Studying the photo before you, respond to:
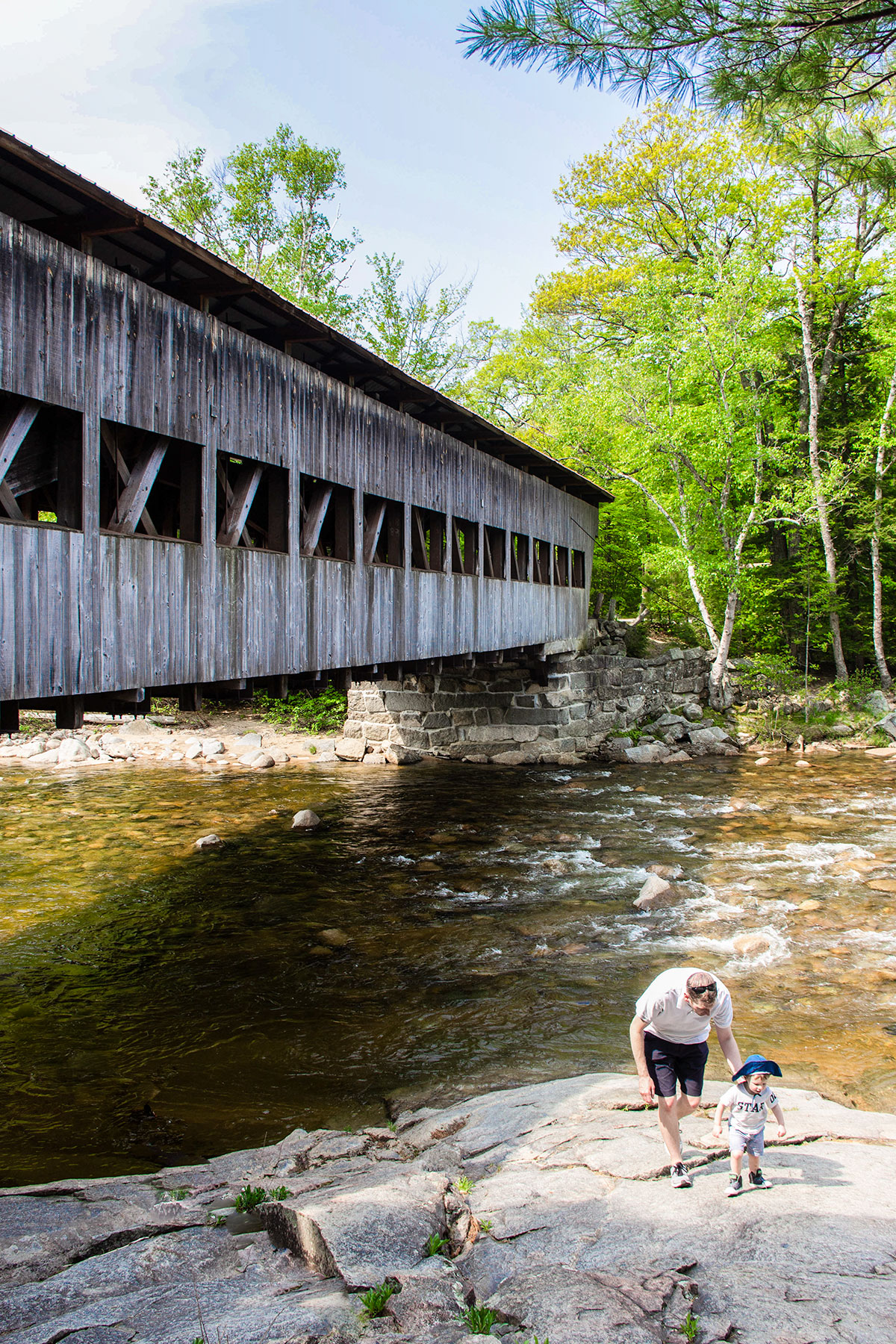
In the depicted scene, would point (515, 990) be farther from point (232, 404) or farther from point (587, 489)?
point (587, 489)

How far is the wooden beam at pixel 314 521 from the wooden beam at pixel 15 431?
11.5 ft

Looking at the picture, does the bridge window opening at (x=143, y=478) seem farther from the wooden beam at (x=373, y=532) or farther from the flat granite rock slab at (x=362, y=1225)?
the flat granite rock slab at (x=362, y=1225)

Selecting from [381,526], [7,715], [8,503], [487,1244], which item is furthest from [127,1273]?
[381,526]

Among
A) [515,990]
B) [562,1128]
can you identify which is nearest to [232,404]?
[515,990]

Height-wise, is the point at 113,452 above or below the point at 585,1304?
above

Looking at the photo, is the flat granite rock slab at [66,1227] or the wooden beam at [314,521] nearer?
the flat granite rock slab at [66,1227]

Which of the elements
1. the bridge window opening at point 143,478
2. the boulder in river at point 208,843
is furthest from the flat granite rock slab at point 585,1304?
the boulder in river at point 208,843

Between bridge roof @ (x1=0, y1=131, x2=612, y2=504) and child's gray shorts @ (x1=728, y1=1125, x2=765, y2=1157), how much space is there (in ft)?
21.1

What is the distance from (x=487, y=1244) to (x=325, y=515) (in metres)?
8.01

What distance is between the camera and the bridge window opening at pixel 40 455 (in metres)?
5.28

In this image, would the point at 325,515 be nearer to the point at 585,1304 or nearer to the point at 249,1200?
the point at 249,1200

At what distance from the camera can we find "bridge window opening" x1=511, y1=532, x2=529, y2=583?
1534cm

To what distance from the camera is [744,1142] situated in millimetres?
3072

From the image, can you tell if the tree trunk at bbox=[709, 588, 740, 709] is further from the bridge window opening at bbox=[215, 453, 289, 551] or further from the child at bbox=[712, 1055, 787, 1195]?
the child at bbox=[712, 1055, 787, 1195]
